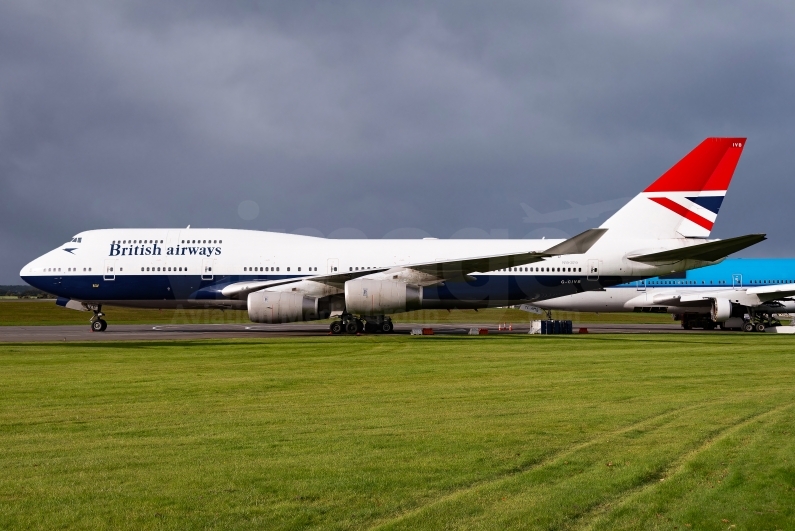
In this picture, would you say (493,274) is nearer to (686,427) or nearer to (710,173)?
(710,173)

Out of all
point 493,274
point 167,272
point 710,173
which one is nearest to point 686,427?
point 493,274

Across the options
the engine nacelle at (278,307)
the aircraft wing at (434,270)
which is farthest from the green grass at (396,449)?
the engine nacelle at (278,307)

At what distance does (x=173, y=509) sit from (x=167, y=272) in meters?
26.0

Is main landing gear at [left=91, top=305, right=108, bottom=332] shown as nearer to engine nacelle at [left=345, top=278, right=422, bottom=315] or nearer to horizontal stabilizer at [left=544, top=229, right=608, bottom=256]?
engine nacelle at [left=345, top=278, right=422, bottom=315]

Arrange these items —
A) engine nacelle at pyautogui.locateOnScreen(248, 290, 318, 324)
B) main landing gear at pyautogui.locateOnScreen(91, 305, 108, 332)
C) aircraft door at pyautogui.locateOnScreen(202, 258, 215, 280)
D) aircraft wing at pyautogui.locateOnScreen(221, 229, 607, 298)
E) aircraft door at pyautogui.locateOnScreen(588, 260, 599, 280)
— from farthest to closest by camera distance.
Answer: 1. main landing gear at pyautogui.locateOnScreen(91, 305, 108, 332)
2. aircraft door at pyautogui.locateOnScreen(202, 258, 215, 280)
3. aircraft door at pyautogui.locateOnScreen(588, 260, 599, 280)
4. engine nacelle at pyautogui.locateOnScreen(248, 290, 318, 324)
5. aircraft wing at pyautogui.locateOnScreen(221, 229, 607, 298)

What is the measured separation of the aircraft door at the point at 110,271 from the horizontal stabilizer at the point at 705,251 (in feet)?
68.4

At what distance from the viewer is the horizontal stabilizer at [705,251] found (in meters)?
23.8

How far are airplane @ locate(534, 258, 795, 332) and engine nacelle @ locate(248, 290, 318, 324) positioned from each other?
14791 millimetres

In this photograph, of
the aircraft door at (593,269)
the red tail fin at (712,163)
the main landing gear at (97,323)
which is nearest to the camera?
the red tail fin at (712,163)

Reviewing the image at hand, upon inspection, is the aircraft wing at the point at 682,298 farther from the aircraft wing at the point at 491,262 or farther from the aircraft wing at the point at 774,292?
the aircraft wing at the point at 491,262

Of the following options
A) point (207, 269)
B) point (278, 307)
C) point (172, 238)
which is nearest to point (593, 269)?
point (278, 307)

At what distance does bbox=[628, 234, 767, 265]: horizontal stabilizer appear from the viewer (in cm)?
2375

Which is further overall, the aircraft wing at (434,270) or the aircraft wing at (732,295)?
the aircraft wing at (732,295)

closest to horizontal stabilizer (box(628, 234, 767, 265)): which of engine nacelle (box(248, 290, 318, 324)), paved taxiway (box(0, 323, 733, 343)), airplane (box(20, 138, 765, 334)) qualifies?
airplane (box(20, 138, 765, 334))
